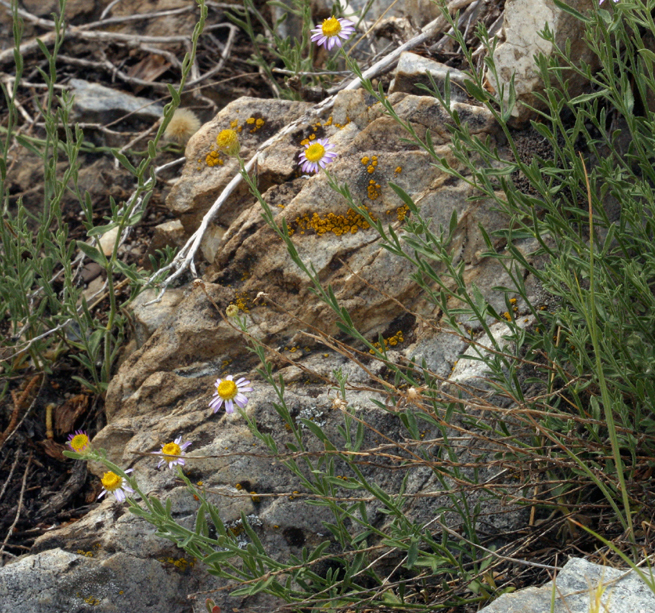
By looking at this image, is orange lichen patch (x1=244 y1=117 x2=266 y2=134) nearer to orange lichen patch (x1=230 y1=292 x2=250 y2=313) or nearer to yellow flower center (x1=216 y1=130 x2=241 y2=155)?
orange lichen patch (x1=230 y1=292 x2=250 y2=313)

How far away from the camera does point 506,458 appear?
2273 millimetres

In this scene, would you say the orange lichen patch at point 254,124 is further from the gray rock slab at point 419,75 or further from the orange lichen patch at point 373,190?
the orange lichen patch at point 373,190

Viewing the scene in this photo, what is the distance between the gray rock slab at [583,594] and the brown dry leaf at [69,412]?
92.1 inches

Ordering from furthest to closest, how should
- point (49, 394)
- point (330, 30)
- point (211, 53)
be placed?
point (211, 53) → point (49, 394) → point (330, 30)

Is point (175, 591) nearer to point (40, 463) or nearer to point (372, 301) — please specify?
point (40, 463)

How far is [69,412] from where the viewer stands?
333 centimetres

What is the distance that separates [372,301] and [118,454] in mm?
1303

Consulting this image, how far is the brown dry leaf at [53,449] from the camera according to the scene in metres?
3.20

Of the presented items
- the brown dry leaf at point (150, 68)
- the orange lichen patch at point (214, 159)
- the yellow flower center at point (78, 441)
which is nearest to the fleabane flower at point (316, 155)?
the orange lichen patch at point (214, 159)

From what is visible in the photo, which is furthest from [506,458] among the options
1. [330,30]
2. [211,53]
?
[211,53]

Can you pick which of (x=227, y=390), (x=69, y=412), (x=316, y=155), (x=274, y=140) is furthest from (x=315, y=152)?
(x=69, y=412)

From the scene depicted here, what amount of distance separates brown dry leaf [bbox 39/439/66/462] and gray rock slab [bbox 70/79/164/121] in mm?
2407

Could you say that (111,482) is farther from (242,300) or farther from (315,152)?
(315,152)

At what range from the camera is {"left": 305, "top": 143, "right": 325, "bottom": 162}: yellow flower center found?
8.82ft
